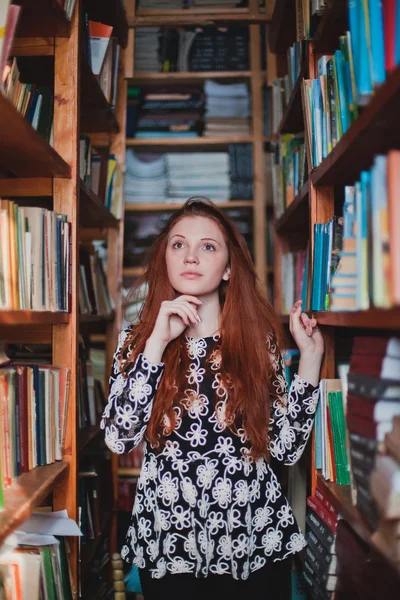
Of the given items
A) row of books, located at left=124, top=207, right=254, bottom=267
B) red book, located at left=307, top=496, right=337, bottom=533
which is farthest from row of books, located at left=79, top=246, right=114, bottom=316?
red book, located at left=307, top=496, right=337, bottom=533

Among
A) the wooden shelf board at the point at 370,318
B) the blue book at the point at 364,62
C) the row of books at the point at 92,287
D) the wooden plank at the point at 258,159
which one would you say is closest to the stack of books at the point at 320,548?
the wooden shelf board at the point at 370,318

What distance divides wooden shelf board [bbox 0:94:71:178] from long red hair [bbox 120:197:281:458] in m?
0.39

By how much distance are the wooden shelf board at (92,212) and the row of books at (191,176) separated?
47 centimetres

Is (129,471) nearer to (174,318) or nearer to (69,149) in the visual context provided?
(174,318)

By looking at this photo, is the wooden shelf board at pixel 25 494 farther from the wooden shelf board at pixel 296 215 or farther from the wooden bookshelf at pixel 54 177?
the wooden shelf board at pixel 296 215

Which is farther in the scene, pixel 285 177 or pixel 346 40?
pixel 285 177

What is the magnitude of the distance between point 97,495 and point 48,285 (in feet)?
3.54

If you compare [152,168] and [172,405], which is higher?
[152,168]

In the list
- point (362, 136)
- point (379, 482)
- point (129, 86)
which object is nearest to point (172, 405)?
point (379, 482)

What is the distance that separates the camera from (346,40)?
132 centimetres

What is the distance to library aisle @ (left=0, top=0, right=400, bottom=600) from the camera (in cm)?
106

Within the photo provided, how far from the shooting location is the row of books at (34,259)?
128 cm

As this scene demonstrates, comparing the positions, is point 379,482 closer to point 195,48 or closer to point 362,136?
point 362,136

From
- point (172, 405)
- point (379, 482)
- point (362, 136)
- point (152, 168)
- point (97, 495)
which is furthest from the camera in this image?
point (152, 168)
